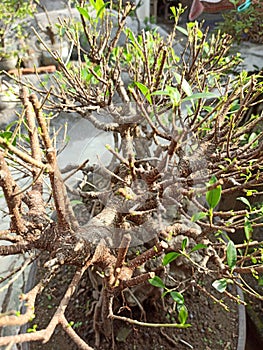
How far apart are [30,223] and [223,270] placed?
12.2 inches

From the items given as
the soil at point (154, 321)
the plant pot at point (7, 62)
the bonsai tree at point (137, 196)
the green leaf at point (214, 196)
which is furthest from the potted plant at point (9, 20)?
the green leaf at point (214, 196)

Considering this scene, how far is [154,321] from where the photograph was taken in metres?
0.92

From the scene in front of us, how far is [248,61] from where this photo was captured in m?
1.94

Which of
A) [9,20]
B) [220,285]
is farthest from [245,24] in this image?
[220,285]

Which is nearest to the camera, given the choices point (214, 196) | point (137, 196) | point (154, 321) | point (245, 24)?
point (214, 196)

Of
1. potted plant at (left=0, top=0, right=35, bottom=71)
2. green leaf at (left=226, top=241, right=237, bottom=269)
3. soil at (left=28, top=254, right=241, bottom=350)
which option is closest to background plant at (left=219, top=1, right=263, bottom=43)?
potted plant at (left=0, top=0, right=35, bottom=71)

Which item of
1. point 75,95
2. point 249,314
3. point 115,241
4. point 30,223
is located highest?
point 75,95

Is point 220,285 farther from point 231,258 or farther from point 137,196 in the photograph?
point 137,196

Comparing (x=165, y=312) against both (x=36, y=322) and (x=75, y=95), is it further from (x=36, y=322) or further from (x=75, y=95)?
(x=75, y=95)

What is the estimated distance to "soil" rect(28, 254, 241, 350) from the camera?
0.85 metres

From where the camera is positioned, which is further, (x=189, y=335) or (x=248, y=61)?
(x=248, y=61)

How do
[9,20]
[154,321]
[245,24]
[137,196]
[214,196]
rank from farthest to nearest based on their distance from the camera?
[9,20]
[245,24]
[154,321]
[137,196]
[214,196]

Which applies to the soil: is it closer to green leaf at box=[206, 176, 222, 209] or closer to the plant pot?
green leaf at box=[206, 176, 222, 209]

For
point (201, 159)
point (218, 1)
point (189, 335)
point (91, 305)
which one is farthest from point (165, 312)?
point (218, 1)
